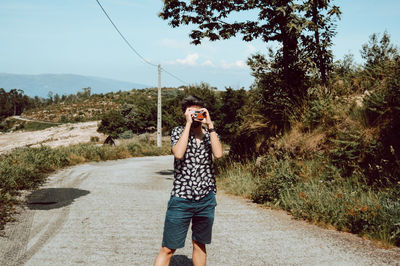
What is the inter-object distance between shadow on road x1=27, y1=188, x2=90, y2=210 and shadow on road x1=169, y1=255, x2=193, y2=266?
13.4 ft

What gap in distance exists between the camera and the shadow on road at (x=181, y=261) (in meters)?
4.05

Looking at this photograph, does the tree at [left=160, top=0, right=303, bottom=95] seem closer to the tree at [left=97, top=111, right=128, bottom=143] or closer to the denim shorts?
the denim shorts

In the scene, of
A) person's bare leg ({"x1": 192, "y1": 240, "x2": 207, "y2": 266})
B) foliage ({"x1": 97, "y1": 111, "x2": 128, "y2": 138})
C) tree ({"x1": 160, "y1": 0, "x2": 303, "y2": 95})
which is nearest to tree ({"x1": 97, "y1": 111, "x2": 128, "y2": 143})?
foliage ({"x1": 97, "y1": 111, "x2": 128, "y2": 138})

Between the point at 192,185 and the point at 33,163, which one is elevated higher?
the point at 192,185

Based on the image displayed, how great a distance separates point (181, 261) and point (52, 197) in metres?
5.31

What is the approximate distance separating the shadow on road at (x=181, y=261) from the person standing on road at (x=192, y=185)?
930 millimetres

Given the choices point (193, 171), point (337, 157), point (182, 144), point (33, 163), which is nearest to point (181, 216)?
point (193, 171)

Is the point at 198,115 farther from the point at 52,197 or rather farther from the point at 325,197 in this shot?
the point at 52,197

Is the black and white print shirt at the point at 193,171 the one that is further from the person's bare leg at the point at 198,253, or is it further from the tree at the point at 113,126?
the tree at the point at 113,126

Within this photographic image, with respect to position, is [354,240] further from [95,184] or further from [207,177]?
[95,184]

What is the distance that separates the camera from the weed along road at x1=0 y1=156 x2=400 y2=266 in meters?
4.24

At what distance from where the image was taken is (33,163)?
12070 mm

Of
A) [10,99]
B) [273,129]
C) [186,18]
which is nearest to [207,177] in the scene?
[273,129]

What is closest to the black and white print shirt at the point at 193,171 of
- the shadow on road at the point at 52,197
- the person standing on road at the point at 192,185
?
the person standing on road at the point at 192,185
